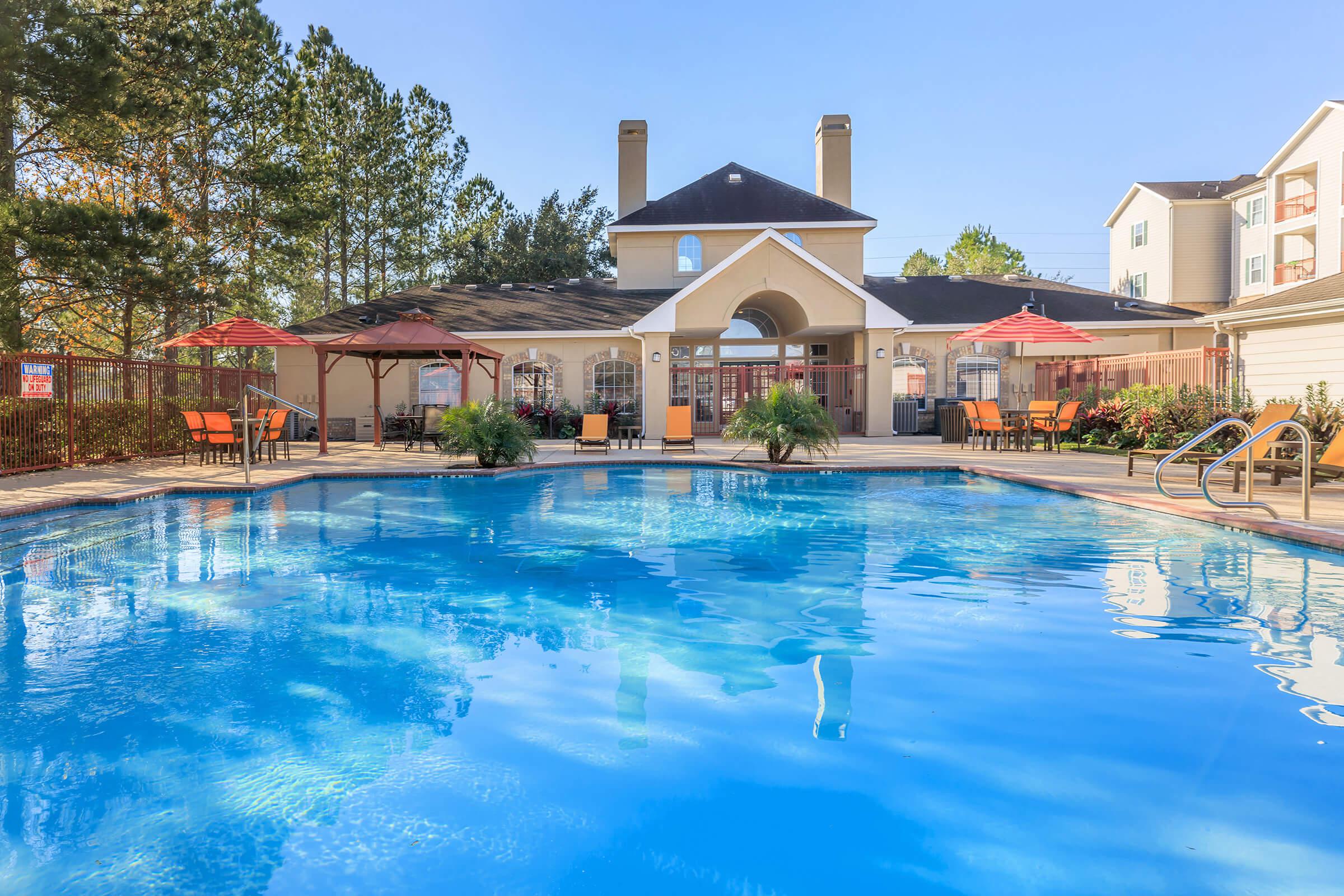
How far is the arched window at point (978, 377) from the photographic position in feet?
77.9

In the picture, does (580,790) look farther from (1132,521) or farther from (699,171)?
(699,171)

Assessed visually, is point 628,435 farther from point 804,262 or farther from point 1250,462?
point 1250,462

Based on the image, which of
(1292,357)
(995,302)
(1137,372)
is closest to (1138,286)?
(995,302)

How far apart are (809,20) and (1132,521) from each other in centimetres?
1705

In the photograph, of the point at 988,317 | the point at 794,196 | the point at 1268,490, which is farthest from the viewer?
the point at 794,196

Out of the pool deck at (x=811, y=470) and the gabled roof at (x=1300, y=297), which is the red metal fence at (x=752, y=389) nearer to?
the pool deck at (x=811, y=470)

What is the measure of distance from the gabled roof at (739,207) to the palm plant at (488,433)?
1286 centimetres

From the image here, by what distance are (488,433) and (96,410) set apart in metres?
7.40

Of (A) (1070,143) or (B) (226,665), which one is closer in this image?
(B) (226,665)

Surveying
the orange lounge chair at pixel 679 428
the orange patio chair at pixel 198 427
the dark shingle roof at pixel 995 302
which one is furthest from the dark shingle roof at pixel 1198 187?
the orange patio chair at pixel 198 427

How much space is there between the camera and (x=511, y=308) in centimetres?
2531

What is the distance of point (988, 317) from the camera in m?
23.6

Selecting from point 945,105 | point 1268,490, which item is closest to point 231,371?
point 1268,490

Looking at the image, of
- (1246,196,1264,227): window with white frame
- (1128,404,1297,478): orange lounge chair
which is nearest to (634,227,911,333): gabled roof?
(1128,404,1297,478): orange lounge chair
